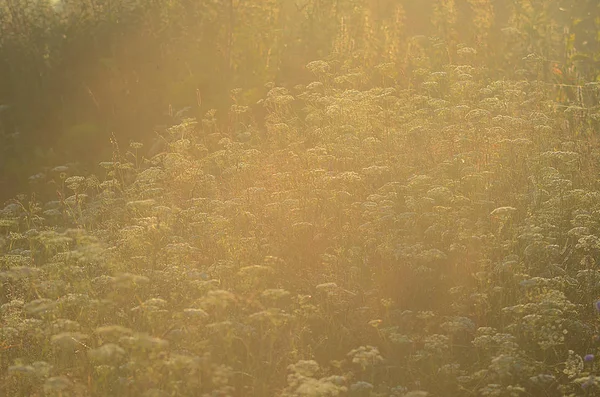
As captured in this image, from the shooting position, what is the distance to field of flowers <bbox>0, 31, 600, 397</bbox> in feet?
14.6

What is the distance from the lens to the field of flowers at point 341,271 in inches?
175

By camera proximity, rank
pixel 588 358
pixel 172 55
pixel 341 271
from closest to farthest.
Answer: pixel 588 358 → pixel 341 271 → pixel 172 55

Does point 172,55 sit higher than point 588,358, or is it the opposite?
point 172,55

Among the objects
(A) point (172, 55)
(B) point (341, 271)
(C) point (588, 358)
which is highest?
(A) point (172, 55)

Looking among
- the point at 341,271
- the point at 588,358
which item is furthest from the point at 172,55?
the point at 588,358

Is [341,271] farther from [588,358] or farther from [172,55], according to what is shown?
[172,55]

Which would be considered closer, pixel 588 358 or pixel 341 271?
pixel 588 358

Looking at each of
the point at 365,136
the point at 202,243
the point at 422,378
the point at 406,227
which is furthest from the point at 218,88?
the point at 422,378

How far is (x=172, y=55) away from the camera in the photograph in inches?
405

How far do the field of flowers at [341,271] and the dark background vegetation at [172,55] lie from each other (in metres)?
1.89

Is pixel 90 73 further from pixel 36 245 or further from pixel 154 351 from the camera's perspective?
pixel 154 351

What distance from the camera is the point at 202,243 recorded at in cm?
613

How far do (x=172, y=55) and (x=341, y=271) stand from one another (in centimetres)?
582

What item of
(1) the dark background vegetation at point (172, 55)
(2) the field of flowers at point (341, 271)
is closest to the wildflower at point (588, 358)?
(2) the field of flowers at point (341, 271)
